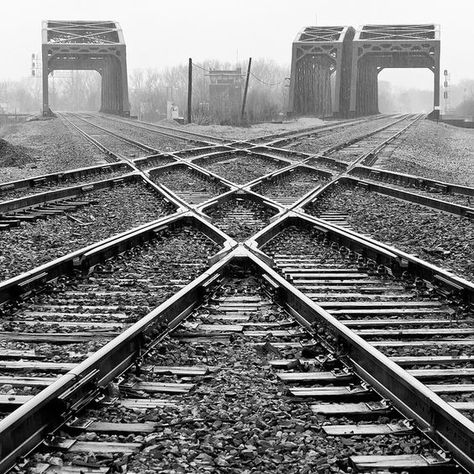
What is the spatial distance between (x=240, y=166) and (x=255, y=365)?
11.4m

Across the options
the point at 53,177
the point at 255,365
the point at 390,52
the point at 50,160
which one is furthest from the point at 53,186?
the point at 390,52

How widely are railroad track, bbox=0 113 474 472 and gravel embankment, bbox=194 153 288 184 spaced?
6.42m

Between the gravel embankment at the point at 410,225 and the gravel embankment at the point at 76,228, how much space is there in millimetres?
2159

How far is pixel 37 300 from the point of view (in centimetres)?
461

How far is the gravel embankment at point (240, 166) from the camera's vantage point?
42.2ft

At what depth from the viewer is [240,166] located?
14727 millimetres

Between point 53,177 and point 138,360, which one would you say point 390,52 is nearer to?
point 53,177

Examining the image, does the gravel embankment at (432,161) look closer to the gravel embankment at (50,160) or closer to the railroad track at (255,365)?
the gravel embankment at (50,160)

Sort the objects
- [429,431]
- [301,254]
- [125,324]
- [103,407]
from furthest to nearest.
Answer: [301,254], [125,324], [103,407], [429,431]

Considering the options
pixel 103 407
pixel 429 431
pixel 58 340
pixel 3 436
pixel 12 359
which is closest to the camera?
pixel 3 436

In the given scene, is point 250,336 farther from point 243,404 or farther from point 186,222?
point 186,222

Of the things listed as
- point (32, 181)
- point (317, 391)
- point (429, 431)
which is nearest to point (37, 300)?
point (317, 391)

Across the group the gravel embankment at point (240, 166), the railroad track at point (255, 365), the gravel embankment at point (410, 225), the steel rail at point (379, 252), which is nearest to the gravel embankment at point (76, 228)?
the railroad track at point (255, 365)

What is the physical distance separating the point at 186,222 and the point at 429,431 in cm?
530
